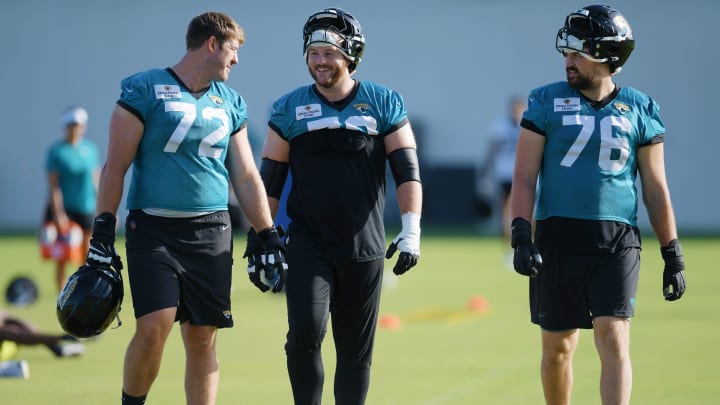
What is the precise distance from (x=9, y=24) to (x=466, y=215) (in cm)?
1274

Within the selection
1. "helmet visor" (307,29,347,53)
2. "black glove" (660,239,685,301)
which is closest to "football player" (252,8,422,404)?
"helmet visor" (307,29,347,53)

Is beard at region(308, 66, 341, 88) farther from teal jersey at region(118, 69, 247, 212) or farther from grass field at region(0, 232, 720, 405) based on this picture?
grass field at region(0, 232, 720, 405)

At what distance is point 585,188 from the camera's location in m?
6.41

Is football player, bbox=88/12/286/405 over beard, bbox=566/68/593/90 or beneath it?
beneath

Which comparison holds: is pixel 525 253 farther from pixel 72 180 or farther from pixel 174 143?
pixel 72 180

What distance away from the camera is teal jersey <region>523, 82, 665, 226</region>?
6371 millimetres

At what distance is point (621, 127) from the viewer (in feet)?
20.9

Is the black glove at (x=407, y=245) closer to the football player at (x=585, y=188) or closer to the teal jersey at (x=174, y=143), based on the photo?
the football player at (x=585, y=188)

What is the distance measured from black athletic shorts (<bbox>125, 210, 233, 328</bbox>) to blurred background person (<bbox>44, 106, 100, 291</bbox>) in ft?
25.8

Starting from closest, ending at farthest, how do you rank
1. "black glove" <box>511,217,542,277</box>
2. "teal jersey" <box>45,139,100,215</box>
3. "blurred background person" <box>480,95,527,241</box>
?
"black glove" <box>511,217,542,277</box>, "teal jersey" <box>45,139,100,215</box>, "blurred background person" <box>480,95,527,241</box>

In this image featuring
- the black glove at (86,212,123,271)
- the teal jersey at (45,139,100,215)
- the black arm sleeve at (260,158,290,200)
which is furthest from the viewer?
the teal jersey at (45,139,100,215)

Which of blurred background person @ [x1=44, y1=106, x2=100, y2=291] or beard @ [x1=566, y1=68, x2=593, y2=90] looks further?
blurred background person @ [x1=44, y1=106, x2=100, y2=291]

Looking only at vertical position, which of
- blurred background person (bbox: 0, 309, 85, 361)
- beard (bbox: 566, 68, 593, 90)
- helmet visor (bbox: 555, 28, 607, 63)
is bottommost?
blurred background person (bbox: 0, 309, 85, 361)

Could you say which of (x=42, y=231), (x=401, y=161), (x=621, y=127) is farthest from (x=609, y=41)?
(x=42, y=231)
